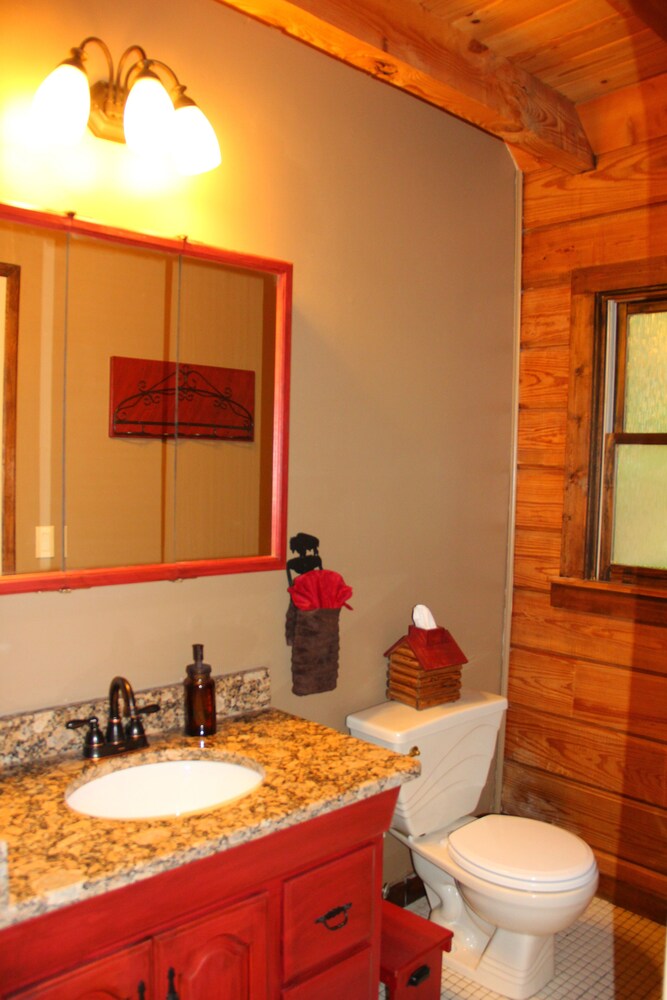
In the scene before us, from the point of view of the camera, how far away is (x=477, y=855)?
6.83 feet

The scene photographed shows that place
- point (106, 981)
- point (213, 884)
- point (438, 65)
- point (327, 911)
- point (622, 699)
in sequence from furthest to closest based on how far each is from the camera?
point (622, 699) < point (438, 65) < point (327, 911) < point (213, 884) < point (106, 981)

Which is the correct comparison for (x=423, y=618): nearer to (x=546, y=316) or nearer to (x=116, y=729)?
(x=116, y=729)

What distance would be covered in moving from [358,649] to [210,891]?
1064 mm

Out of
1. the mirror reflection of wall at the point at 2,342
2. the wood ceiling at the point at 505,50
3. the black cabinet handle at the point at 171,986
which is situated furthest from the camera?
the wood ceiling at the point at 505,50

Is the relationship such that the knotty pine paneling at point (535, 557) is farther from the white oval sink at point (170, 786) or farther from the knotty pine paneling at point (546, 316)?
the white oval sink at point (170, 786)

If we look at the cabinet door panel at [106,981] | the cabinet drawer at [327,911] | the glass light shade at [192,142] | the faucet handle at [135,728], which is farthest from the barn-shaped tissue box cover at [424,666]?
the glass light shade at [192,142]

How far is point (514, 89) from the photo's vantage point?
2.34 meters

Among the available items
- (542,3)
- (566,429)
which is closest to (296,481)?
(566,429)

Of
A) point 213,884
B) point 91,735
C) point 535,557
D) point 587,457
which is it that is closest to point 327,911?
point 213,884

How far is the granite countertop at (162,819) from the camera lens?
1.17 metres

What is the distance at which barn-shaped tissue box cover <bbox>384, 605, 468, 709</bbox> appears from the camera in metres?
2.31

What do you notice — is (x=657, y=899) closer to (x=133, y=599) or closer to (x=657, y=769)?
(x=657, y=769)

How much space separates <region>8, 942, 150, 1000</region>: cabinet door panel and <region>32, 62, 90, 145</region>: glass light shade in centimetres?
146

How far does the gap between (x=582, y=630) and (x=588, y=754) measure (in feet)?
1.31
